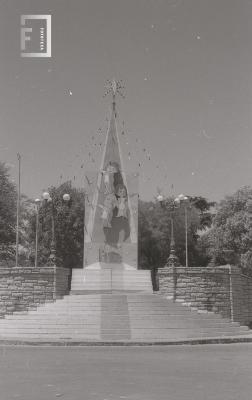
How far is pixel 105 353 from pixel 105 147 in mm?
15830

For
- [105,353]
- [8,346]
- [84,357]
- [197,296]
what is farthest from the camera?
[197,296]

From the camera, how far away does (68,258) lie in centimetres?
3881

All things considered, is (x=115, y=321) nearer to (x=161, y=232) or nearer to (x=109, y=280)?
(x=109, y=280)

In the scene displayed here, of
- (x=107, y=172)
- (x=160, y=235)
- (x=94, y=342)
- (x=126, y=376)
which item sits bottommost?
(x=94, y=342)

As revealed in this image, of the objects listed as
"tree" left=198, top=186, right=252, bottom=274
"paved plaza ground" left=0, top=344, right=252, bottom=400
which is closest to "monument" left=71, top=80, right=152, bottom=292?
"tree" left=198, top=186, right=252, bottom=274

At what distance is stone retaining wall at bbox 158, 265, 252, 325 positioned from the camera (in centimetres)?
2292

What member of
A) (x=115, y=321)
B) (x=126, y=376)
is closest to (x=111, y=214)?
(x=115, y=321)

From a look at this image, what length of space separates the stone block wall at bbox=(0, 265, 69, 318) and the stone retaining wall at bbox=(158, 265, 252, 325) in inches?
163

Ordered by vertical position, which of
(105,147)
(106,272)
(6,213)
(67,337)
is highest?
(105,147)

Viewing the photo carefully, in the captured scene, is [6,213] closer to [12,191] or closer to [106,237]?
[12,191]

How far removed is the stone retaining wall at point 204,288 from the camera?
2292 centimetres

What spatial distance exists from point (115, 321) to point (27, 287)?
449 cm

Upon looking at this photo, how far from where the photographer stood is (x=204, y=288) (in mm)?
23109

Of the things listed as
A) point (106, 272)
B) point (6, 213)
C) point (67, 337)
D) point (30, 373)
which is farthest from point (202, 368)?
point (6, 213)
